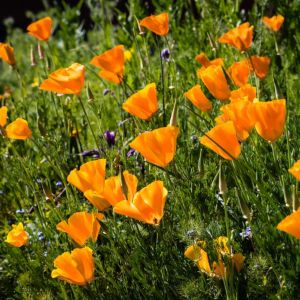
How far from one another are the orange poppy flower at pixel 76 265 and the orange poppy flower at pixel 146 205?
0.50 ft

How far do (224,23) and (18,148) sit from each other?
52.3 inches

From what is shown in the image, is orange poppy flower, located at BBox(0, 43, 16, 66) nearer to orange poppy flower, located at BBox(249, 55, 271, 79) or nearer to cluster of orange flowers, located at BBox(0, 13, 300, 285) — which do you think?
cluster of orange flowers, located at BBox(0, 13, 300, 285)

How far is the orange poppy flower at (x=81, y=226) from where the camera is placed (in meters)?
1.69

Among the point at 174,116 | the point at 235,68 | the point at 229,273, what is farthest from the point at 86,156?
the point at 229,273

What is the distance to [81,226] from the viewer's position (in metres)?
1.71

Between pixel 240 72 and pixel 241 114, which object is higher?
pixel 241 114

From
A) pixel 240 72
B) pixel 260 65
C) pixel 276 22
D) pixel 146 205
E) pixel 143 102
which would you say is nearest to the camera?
pixel 146 205

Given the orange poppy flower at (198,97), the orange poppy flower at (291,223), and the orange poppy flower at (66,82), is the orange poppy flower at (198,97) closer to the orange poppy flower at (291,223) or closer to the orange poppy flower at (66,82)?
the orange poppy flower at (66,82)

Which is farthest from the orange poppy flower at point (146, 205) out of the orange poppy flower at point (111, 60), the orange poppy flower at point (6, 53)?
the orange poppy flower at point (6, 53)

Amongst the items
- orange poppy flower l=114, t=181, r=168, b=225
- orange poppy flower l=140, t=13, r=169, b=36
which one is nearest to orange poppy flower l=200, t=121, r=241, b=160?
orange poppy flower l=114, t=181, r=168, b=225

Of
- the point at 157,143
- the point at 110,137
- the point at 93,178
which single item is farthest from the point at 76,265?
the point at 110,137

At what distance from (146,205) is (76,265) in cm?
24

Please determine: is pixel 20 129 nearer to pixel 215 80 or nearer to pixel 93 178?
pixel 93 178

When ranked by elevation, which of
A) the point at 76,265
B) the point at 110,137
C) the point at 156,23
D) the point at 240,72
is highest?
the point at 156,23
